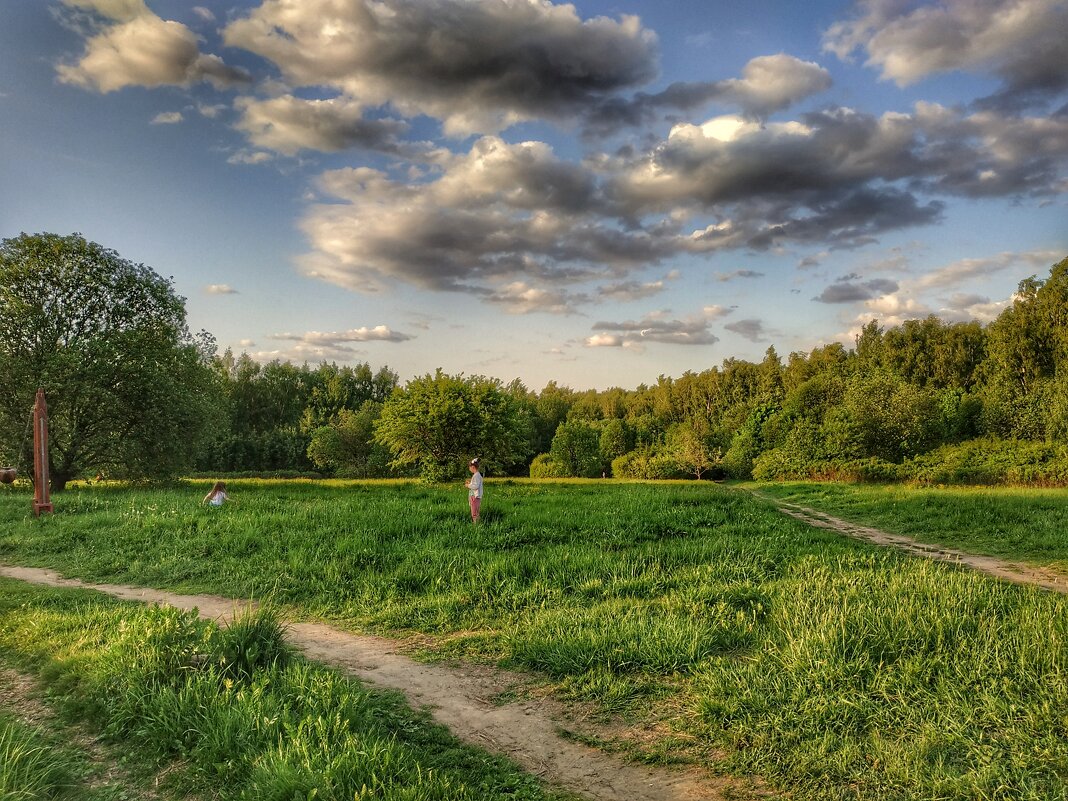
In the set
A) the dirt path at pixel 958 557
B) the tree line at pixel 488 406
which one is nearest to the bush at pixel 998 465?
the tree line at pixel 488 406

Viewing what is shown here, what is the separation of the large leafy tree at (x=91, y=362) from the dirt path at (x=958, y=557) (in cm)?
2862

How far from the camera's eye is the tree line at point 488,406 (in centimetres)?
2717

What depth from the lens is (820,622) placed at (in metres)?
6.86

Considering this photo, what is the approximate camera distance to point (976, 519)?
17547mm

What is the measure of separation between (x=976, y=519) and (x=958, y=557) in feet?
18.4

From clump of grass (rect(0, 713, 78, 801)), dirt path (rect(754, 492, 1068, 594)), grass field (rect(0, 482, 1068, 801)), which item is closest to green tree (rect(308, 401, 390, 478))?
grass field (rect(0, 482, 1068, 801))

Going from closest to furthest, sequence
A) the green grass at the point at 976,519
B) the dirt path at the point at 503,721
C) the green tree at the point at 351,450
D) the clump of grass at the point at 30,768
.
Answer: the clump of grass at the point at 30,768, the dirt path at the point at 503,721, the green grass at the point at 976,519, the green tree at the point at 351,450

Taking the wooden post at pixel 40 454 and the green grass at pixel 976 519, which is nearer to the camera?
the green grass at pixel 976 519

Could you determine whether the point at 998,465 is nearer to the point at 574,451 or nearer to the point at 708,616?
the point at 708,616

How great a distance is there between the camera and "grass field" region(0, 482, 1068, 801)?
194 inches

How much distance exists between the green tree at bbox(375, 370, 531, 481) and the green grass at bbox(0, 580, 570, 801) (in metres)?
21.9

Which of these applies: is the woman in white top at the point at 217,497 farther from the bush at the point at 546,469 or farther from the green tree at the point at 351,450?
the bush at the point at 546,469

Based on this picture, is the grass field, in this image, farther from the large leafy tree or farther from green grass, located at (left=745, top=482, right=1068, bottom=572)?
the large leafy tree

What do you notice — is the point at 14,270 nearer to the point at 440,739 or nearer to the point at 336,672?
the point at 336,672
